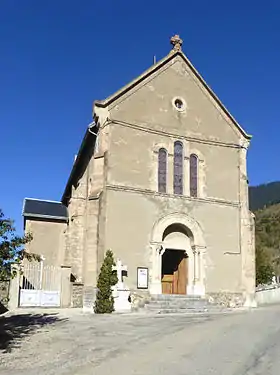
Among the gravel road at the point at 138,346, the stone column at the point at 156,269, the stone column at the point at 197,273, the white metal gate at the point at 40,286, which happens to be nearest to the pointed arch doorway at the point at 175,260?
the stone column at the point at 197,273

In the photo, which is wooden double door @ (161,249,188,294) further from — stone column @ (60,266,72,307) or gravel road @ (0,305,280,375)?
gravel road @ (0,305,280,375)

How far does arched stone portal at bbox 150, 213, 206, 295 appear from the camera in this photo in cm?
2313

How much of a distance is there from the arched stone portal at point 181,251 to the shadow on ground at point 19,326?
6836 millimetres

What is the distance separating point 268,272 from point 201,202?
63.5ft

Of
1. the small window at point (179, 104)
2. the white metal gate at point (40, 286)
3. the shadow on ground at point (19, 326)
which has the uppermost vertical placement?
the small window at point (179, 104)

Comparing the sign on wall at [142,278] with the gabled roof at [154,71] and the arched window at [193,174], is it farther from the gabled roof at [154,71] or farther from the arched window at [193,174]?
the gabled roof at [154,71]

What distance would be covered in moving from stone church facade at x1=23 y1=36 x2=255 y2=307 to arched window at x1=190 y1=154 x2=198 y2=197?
0.19ft

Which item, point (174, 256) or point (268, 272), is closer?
point (174, 256)

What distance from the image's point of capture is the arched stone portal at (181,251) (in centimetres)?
2313

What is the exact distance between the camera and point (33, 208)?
98.8 ft

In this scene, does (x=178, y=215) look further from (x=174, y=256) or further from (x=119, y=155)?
(x=119, y=155)

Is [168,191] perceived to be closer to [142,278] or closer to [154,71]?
[142,278]

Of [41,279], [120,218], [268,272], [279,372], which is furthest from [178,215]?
[268,272]

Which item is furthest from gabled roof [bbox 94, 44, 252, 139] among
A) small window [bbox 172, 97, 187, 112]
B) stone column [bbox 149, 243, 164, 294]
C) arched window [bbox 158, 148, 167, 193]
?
stone column [bbox 149, 243, 164, 294]
